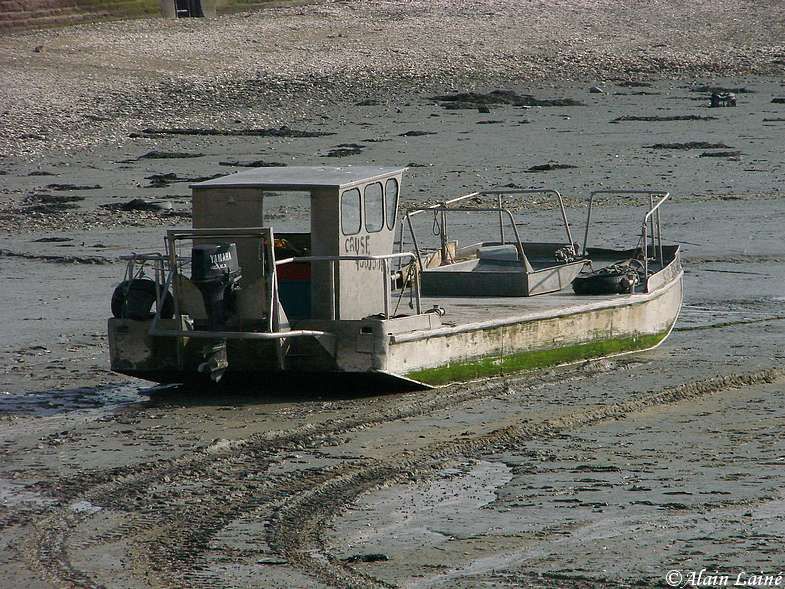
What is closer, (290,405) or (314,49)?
(290,405)

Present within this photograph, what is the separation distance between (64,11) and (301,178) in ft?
92.8

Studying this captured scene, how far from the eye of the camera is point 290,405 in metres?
10.4

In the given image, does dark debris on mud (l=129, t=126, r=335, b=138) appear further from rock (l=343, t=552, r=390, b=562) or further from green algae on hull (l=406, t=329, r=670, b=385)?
rock (l=343, t=552, r=390, b=562)

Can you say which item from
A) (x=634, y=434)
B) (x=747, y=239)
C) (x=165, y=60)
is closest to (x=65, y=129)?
(x=165, y=60)

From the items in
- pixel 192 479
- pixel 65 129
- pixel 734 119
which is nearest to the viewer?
pixel 192 479

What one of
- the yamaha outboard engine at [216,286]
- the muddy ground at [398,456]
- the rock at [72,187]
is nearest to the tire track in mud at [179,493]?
the muddy ground at [398,456]

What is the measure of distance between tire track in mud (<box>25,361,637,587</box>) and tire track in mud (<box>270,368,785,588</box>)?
0.65 ft

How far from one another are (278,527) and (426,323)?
11.5ft

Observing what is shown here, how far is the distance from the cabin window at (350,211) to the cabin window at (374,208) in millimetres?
133

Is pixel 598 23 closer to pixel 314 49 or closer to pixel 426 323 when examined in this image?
pixel 314 49

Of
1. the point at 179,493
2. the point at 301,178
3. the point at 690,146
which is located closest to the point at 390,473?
the point at 179,493

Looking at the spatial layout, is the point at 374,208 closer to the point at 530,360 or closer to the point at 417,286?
the point at 417,286

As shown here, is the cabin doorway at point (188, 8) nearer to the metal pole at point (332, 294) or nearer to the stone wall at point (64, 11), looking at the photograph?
the stone wall at point (64, 11)

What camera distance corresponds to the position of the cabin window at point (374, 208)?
11023 millimetres
